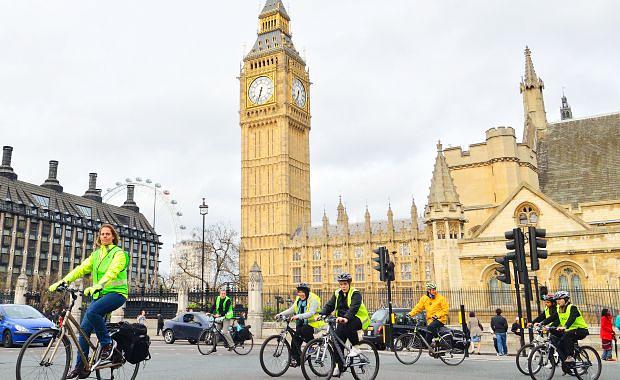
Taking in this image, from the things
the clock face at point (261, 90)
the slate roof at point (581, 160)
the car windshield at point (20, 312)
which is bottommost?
the car windshield at point (20, 312)

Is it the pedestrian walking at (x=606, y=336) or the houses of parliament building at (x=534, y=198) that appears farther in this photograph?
the houses of parliament building at (x=534, y=198)

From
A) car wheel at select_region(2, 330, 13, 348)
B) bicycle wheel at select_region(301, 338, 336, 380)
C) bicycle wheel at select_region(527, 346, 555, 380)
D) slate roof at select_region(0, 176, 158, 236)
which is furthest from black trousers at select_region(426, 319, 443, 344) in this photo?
slate roof at select_region(0, 176, 158, 236)

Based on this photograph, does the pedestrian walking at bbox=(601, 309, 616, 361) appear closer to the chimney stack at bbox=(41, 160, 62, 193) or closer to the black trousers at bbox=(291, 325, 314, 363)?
the black trousers at bbox=(291, 325, 314, 363)

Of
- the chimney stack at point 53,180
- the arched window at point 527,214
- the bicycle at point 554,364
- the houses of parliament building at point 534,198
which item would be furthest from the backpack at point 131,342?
the chimney stack at point 53,180

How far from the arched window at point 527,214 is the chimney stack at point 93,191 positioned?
86.1 m

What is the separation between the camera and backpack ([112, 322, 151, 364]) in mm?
6688

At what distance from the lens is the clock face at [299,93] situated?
94500 millimetres

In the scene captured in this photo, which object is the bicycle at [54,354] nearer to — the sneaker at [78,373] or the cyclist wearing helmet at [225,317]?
the sneaker at [78,373]

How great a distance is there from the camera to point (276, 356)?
9.01 metres

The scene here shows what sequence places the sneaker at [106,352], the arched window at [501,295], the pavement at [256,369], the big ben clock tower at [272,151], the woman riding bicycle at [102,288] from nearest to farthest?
the woman riding bicycle at [102,288] < the sneaker at [106,352] < the pavement at [256,369] < the arched window at [501,295] < the big ben clock tower at [272,151]

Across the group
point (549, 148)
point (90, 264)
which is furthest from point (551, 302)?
point (549, 148)

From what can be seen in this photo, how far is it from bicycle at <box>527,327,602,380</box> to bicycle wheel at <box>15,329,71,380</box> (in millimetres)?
6728

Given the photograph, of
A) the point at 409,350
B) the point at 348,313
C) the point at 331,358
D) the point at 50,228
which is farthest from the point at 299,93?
the point at 331,358

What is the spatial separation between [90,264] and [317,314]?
383cm
